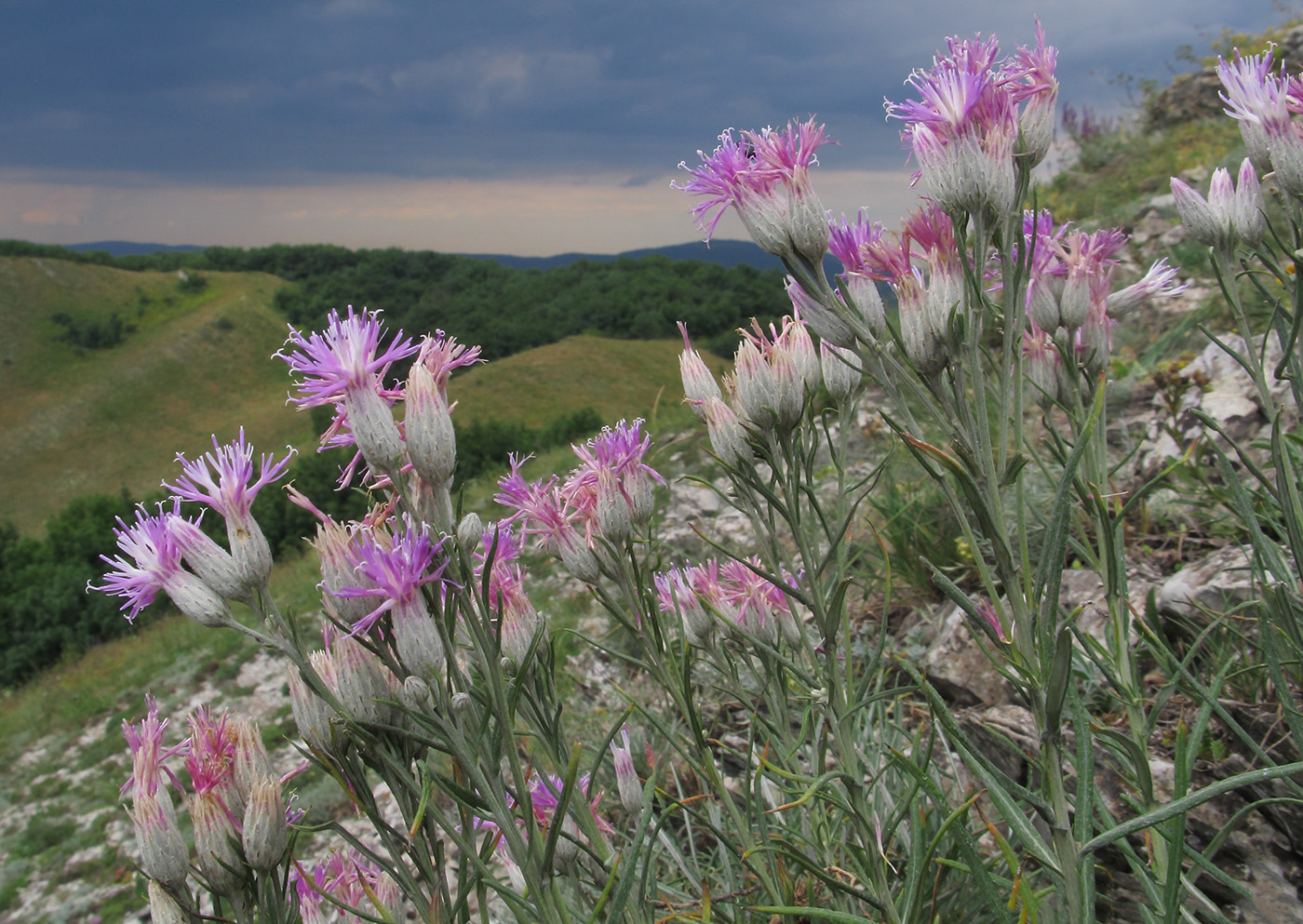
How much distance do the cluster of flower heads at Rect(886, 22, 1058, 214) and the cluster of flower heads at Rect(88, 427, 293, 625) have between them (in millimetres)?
1140

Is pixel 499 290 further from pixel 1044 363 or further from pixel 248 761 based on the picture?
pixel 248 761

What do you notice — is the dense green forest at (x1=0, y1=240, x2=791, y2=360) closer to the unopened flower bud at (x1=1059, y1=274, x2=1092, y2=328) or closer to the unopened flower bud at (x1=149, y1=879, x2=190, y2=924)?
the unopened flower bud at (x1=1059, y1=274, x2=1092, y2=328)

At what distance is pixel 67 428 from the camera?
218 ft

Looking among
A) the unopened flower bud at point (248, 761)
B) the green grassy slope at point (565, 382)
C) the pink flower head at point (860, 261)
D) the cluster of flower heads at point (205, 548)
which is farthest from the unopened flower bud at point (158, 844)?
the green grassy slope at point (565, 382)

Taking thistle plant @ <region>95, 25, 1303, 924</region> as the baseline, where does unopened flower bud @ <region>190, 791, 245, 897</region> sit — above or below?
below

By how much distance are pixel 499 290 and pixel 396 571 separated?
8906 centimetres

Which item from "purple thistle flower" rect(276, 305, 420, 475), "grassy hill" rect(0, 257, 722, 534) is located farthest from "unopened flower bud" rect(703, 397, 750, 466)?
"grassy hill" rect(0, 257, 722, 534)

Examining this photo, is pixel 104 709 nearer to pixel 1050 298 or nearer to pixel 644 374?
pixel 1050 298

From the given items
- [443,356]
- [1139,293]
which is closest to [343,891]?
[443,356]

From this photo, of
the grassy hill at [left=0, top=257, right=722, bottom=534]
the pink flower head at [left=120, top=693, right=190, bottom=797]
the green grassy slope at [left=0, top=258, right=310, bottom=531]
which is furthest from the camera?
the green grassy slope at [left=0, top=258, right=310, bottom=531]

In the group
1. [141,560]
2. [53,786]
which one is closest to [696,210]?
[141,560]

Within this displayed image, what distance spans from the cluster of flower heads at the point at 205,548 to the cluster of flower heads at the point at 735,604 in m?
0.93

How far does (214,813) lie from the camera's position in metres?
1.20

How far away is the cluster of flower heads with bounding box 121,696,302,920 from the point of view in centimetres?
118
